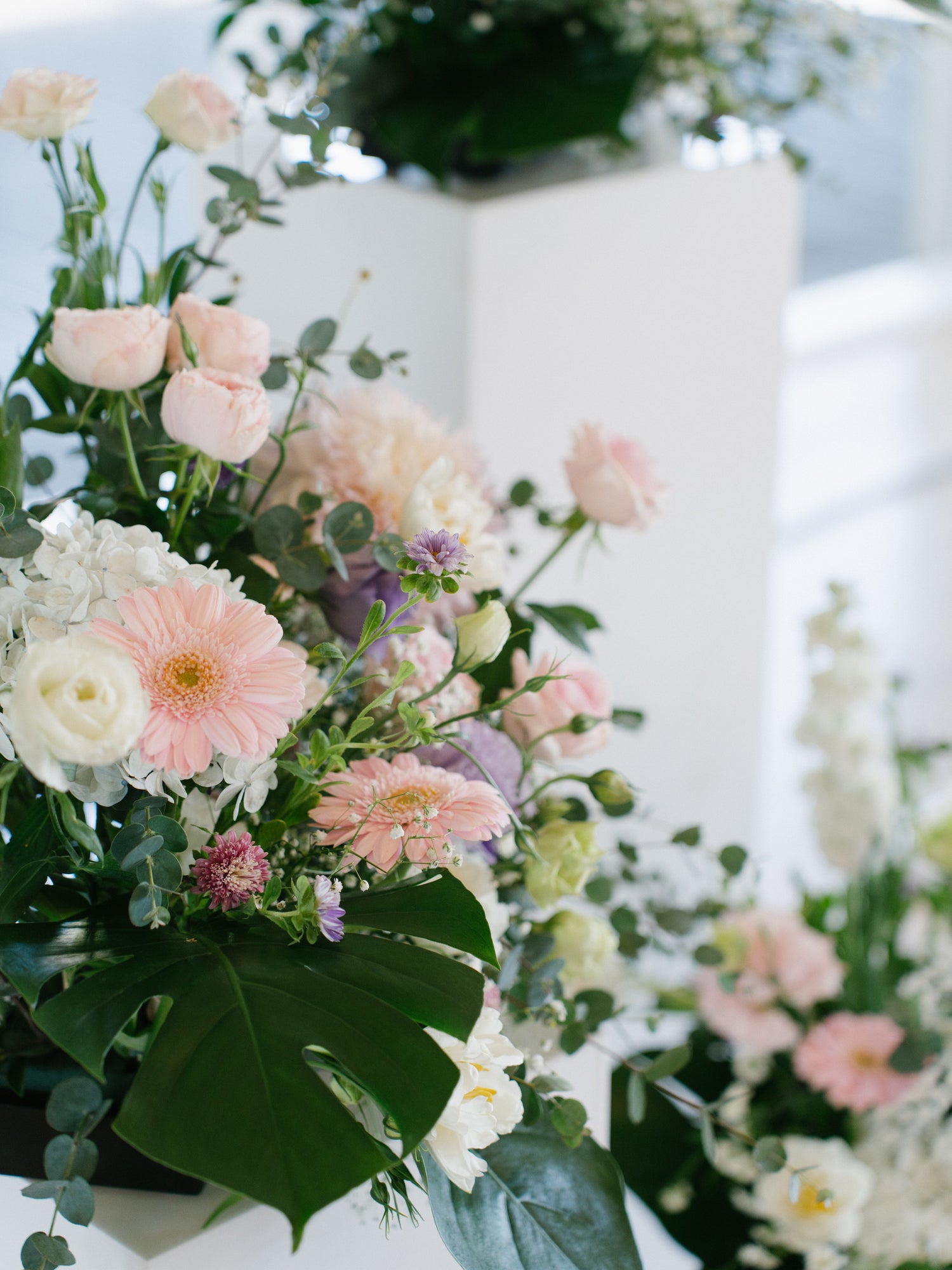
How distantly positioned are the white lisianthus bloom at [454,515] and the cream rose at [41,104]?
0.19 metres

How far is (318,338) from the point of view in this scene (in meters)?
0.48

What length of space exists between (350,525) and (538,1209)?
276mm

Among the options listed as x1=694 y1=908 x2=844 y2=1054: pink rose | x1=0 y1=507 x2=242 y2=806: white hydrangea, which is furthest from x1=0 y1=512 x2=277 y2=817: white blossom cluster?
x1=694 y1=908 x2=844 y2=1054: pink rose

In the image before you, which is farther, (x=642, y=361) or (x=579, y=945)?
(x=642, y=361)

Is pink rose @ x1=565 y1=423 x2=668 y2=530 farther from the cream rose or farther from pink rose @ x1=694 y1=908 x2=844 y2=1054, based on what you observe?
pink rose @ x1=694 y1=908 x2=844 y2=1054

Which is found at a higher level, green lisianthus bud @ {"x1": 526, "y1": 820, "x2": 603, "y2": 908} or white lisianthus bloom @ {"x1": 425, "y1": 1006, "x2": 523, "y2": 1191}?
white lisianthus bloom @ {"x1": 425, "y1": 1006, "x2": 523, "y2": 1191}

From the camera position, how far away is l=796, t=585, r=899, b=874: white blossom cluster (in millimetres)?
912

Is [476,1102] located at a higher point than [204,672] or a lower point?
lower

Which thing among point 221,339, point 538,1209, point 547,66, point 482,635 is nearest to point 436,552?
point 482,635

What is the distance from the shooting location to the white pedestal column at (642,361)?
923 millimetres

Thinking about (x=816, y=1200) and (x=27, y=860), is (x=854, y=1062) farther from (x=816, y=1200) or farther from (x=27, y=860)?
(x=27, y=860)

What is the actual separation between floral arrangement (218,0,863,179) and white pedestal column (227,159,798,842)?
0.19 feet

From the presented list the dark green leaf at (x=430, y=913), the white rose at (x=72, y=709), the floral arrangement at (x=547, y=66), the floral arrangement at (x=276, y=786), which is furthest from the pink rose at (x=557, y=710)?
the floral arrangement at (x=547, y=66)

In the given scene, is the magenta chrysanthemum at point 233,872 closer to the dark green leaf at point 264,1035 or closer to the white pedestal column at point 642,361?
the dark green leaf at point 264,1035
